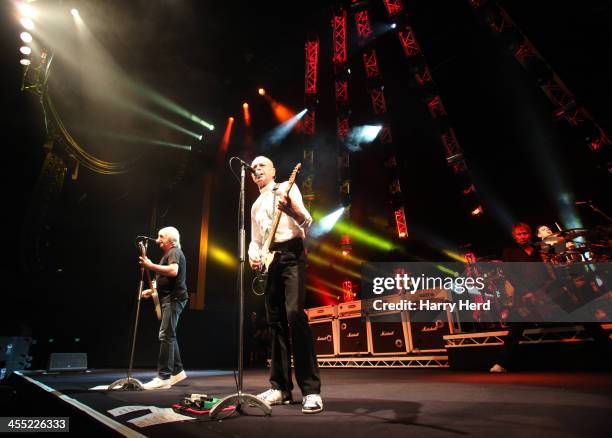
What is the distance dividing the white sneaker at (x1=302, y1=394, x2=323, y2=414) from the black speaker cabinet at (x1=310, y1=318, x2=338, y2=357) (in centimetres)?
649

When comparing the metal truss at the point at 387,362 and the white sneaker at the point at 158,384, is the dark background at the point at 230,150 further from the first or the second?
the white sneaker at the point at 158,384

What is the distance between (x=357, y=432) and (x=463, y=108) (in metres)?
12.5

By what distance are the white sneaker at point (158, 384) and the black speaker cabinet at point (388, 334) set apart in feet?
15.6

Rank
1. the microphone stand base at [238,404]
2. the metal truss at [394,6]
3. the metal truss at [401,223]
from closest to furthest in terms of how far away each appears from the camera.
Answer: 1. the microphone stand base at [238,404]
2. the metal truss at [394,6]
3. the metal truss at [401,223]

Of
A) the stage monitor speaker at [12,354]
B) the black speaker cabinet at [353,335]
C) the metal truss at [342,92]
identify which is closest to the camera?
the stage monitor speaker at [12,354]

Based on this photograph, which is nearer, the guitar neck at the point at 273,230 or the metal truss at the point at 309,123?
the guitar neck at the point at 273,230

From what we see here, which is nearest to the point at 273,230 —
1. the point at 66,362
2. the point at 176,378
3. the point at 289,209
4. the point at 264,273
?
the point at 289,209

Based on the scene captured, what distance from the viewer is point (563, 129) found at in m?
9.33

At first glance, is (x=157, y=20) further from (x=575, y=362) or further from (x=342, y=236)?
(x=575, y=362)

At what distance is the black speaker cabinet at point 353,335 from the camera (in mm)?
7755

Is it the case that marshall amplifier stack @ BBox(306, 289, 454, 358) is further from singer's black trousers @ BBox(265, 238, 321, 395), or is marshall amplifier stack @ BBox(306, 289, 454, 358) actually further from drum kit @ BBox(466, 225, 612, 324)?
singer's black trousers @ BBox(265, 238, 321, 395)

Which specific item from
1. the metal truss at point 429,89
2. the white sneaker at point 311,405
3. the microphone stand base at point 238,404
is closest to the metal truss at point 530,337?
the white sneaker at point 311,405

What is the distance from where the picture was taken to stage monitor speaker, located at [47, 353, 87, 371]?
6676 millimetres

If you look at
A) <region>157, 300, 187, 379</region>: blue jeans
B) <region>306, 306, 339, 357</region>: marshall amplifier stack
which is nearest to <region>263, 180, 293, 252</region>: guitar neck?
<region>157, 300, 187, 379</region>: blue jeans
